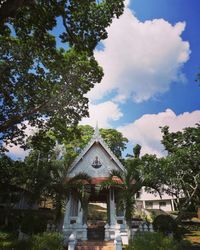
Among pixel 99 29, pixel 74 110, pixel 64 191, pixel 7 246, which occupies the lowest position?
pixel 7 246

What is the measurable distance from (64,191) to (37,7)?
10.8 meters

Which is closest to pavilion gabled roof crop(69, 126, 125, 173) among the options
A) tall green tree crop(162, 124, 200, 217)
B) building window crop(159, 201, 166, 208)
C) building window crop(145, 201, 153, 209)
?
tall green tree crop(162, 124, 200, 217)

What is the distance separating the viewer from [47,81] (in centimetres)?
1369

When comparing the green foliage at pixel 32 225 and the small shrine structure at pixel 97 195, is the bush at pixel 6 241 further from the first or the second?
the small shrine structure at pixel 97 195

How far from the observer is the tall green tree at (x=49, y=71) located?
29.2 feet

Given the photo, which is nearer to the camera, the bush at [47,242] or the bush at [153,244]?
the bush at [153,244]

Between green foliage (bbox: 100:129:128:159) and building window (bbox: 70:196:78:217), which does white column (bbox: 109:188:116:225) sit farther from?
green foliage (bbox: 100:129:128:159)

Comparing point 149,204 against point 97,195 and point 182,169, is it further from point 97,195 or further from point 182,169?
point 182,169

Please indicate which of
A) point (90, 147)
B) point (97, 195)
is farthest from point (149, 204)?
point (90, 147)

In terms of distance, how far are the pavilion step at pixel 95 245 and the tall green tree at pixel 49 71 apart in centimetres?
784

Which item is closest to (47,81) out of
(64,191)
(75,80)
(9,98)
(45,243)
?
(75,80)

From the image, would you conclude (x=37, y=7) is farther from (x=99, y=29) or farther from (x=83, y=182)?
(x=83, y=182)

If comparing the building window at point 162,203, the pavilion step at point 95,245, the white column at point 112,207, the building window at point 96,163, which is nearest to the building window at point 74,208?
the white column at point 112,207

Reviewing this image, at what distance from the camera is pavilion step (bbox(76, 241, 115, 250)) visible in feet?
40.0
